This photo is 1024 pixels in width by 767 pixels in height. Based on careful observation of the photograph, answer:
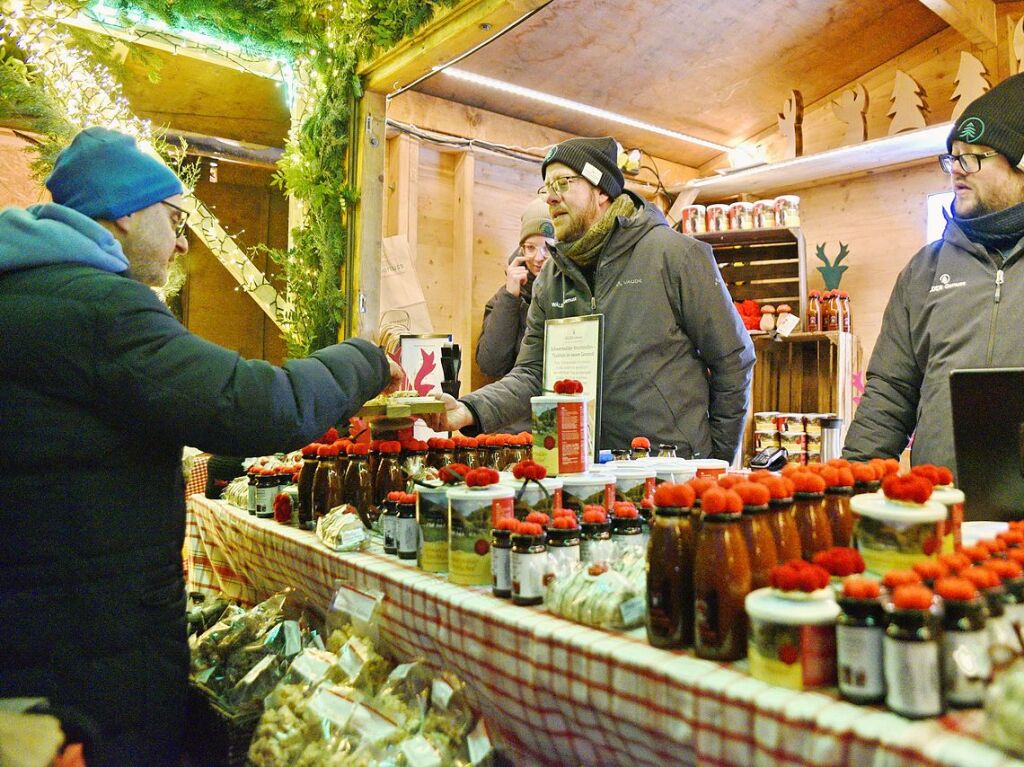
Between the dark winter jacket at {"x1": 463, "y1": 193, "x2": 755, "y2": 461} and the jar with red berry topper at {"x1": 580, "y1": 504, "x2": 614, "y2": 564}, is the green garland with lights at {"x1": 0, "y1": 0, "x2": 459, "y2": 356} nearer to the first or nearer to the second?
the dark winter jacket at {"x1": 463, "y1": 193, "x2": 755, "y2": 461}

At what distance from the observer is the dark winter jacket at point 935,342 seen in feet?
7.64

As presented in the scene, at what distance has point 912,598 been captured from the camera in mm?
903

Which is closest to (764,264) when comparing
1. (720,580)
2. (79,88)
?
(79,88)

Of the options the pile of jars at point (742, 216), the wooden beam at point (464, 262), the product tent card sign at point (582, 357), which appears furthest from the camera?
the pile of jars at point (742, 216)

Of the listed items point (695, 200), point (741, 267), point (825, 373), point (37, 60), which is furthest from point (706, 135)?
point (37, 60)

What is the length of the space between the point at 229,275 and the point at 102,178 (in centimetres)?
566

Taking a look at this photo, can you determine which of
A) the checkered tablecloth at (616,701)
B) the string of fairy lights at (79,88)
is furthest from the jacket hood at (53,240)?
the string of fairy lights at (79,88)

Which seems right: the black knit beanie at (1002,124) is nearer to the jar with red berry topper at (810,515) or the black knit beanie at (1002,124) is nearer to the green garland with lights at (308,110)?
the jar with red berry topper at (810,515)

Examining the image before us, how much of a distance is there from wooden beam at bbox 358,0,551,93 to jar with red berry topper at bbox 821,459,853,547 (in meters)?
1.98

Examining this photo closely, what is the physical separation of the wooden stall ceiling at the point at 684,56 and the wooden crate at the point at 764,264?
918mm

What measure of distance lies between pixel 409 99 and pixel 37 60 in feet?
7.06

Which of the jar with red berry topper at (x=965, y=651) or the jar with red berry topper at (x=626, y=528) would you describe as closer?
the jar with red berry topper at (x=965, y=651)

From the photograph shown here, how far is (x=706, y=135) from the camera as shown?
626 cm

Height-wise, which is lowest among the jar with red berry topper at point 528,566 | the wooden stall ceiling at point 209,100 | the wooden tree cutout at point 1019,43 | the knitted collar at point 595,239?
the jar with red berry topper at point 528,566
